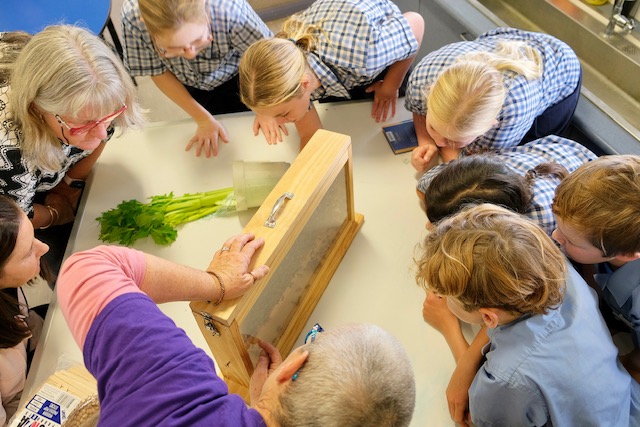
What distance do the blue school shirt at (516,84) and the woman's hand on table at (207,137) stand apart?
27.7 inches

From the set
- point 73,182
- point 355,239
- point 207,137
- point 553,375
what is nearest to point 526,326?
point 553,375

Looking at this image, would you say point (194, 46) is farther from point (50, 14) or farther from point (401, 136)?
point (50, 14)

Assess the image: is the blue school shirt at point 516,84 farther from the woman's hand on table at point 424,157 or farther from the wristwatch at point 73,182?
the wristwatch at point 73,182

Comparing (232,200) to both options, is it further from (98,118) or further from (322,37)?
(322,37)

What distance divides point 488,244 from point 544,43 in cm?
99

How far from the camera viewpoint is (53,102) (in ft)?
4.23

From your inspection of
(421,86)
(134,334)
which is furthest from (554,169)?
(134,334)

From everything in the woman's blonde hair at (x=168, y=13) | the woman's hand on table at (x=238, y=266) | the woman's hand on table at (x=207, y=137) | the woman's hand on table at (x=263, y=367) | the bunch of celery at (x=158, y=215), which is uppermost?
the woman's blonde hair at (x=168, y=13)

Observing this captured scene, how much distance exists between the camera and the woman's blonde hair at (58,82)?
1.27 meters

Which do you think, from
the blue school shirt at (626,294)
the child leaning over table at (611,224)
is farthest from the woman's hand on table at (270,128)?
the blue school shirt at (626,294)

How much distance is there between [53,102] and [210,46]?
0.65m

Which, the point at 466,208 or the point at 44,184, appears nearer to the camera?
the point at 466,208

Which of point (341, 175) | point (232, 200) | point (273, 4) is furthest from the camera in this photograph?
point (273, 4)

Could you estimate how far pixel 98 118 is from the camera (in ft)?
4.50
